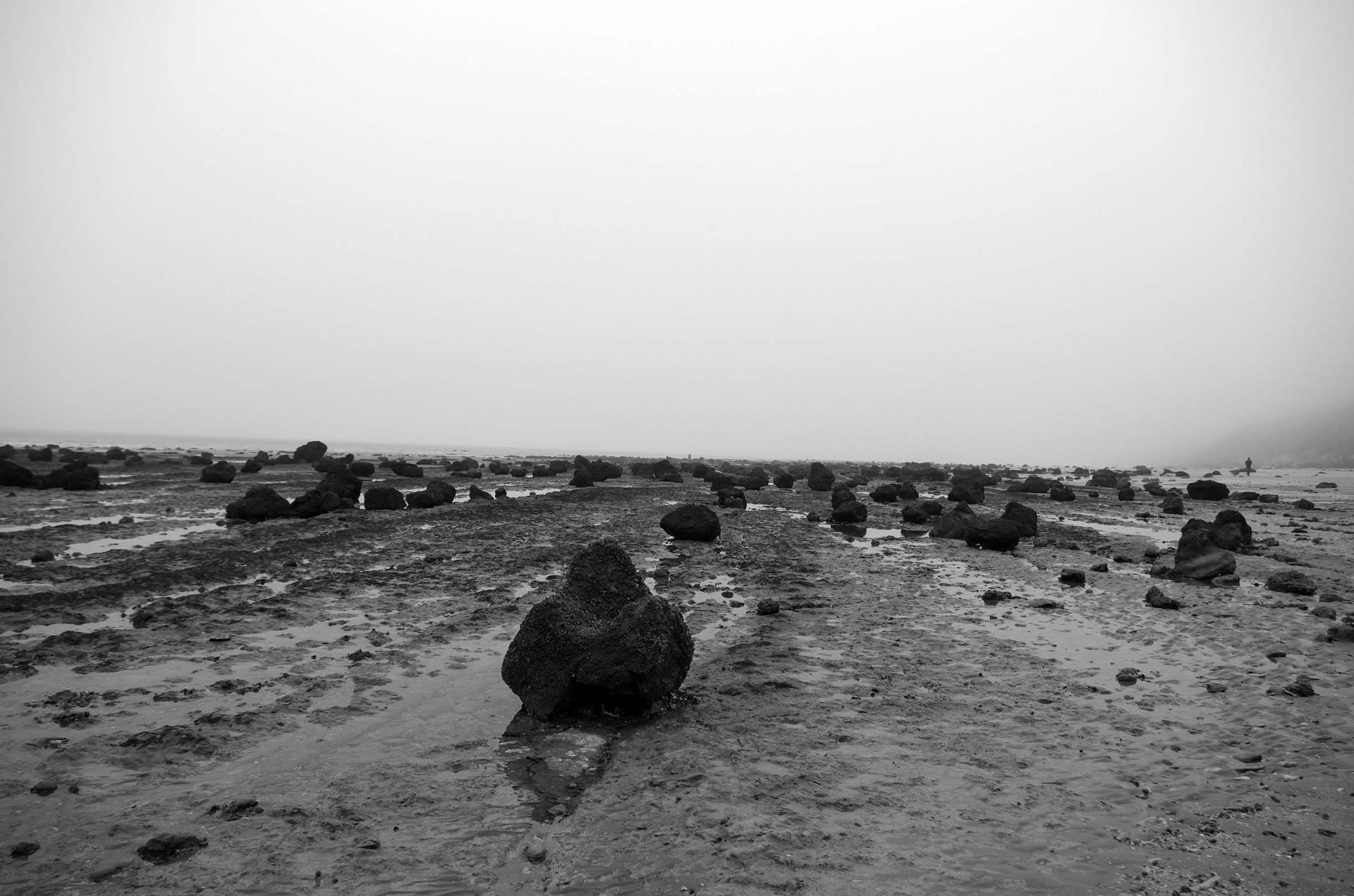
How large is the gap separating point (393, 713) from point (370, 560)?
31.3 ft

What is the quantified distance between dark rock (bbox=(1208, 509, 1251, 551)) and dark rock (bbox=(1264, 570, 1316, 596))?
4072 mm

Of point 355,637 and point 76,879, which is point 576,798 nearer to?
point 76,879

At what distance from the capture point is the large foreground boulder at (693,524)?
2083cm

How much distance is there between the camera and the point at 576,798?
5.89 metres

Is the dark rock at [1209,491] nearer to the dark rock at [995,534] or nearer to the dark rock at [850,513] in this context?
the dark rock at [850,513]

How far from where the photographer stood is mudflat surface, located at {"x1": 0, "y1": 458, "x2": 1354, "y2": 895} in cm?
487

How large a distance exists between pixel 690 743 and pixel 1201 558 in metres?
15.1

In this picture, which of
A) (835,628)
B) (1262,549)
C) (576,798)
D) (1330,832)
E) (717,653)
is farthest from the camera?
(1262,549)

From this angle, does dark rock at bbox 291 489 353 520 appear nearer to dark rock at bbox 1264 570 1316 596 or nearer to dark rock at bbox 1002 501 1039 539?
dark rock at bbox 1002 501 1039 539

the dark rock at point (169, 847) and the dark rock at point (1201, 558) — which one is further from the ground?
the dark rock at point (1201, 558)

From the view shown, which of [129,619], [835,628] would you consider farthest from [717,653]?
[129,619]

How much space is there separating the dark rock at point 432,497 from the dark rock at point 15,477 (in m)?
17.1

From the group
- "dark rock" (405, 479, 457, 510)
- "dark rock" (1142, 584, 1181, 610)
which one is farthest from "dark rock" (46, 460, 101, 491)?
"dark rock" (1142, 584, 1181, 610)

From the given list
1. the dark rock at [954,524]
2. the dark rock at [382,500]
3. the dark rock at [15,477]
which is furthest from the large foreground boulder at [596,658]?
the dark rock at [15,477]
